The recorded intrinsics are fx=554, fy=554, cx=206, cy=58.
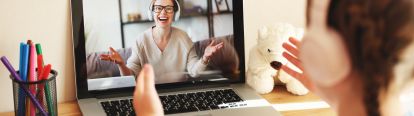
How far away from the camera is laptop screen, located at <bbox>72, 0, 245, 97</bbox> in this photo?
0.98 meters

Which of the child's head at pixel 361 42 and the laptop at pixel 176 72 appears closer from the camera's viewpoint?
the child's head at pixel 361 42

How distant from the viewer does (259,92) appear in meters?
1.07

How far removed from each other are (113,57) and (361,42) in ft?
2.15

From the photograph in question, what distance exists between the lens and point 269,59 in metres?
1.05

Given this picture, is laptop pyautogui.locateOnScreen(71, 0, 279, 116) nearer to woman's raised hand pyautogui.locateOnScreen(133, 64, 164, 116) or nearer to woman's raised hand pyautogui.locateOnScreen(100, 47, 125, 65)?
woman's raised hand pyautogui.locateOnScreen(100, 47, 125, 65)

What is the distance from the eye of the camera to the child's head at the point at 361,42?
0.39 m

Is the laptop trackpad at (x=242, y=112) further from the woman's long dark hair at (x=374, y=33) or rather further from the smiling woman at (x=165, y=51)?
the woman's long dark hair at (x=374, y=33)

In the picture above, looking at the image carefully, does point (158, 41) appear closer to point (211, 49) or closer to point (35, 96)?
point (211, 49)

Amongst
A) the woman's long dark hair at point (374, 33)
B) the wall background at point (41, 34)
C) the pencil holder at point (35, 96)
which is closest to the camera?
the woman's long dark hair at point (374, 33)

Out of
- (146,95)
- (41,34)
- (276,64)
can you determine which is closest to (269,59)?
(276,64)

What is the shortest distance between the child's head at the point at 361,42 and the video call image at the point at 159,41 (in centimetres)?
58

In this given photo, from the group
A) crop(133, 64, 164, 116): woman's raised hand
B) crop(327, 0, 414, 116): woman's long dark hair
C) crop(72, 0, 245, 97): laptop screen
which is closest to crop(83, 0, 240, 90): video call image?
crop(72, 0, 245, 97): laptop screen

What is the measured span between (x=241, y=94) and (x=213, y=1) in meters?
0.18

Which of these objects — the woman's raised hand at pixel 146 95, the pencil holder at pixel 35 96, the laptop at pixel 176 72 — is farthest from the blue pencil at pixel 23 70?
the woman's raised hand at pixel 146 95
